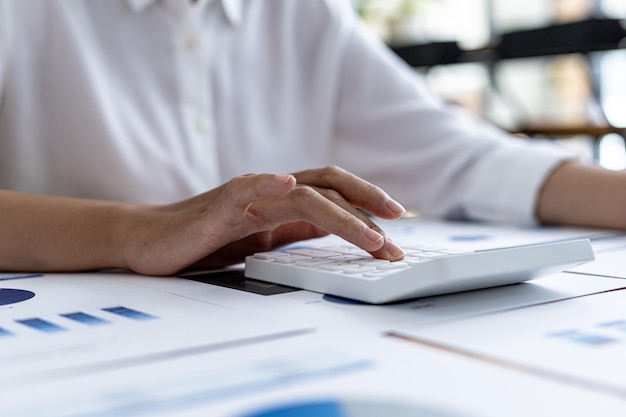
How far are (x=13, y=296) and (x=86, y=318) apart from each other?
118 mm

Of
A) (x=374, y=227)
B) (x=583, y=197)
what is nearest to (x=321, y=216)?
(x=374, y=227)

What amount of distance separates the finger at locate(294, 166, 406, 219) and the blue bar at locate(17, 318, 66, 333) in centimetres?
29

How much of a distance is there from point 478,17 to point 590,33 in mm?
1629

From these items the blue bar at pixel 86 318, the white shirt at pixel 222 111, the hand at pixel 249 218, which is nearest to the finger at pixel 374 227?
the hand at pixel 249 218

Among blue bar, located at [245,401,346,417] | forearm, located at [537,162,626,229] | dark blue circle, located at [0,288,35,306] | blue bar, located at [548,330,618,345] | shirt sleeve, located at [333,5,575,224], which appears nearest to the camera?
blue bar, located at [245,401,346,417]

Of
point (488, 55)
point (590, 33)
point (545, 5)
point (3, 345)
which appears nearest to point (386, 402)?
point (3, 345)

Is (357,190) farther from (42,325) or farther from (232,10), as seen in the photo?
(232,10)

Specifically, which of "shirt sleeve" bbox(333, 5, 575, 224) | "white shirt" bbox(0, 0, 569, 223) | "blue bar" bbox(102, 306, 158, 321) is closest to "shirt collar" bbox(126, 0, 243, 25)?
"white shirt" bbox(0, 0, 569, 223)

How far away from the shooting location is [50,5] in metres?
1.02

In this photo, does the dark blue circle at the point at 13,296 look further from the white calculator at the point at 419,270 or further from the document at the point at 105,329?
the white calculator at the point at 419,270

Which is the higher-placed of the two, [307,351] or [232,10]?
[232,10]

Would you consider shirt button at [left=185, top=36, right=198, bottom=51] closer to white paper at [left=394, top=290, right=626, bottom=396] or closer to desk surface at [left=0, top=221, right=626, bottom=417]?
desk surface at [left=0, top=221, right=626, bottom=417]

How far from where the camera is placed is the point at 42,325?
0.53 metres

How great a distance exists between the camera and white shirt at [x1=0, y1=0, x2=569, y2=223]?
103 centimetres
